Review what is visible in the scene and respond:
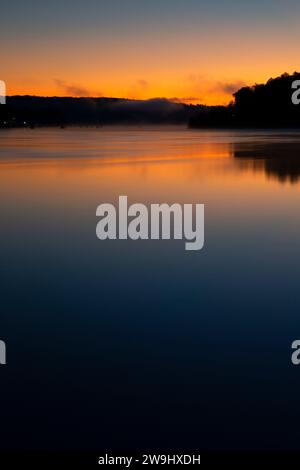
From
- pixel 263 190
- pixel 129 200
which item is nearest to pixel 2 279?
pixel 129 200

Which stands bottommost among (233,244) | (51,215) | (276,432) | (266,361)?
(276,432)

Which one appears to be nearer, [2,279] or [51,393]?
[51,393]

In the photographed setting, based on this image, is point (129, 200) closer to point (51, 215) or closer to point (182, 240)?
point (51, 215)

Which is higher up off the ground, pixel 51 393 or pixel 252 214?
pixel 252 214

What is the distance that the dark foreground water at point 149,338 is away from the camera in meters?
3.55

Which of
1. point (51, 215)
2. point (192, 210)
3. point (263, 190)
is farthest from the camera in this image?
point (263, 190)

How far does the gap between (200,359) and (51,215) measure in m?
8.01

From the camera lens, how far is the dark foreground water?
140 inches

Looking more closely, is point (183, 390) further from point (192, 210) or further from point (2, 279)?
point (192, 210)

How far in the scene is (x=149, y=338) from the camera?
4969 millimetres

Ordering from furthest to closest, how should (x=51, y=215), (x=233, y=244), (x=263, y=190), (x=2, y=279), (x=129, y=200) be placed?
(x=263, y=190) → (x=129, y=200) → (x=51, y=215) → (x=233, y=244) → (x=2, y=279)

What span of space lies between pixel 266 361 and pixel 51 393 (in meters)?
1.72

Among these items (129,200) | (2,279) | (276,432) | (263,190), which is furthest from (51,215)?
(276,432)

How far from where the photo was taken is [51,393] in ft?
12.8
